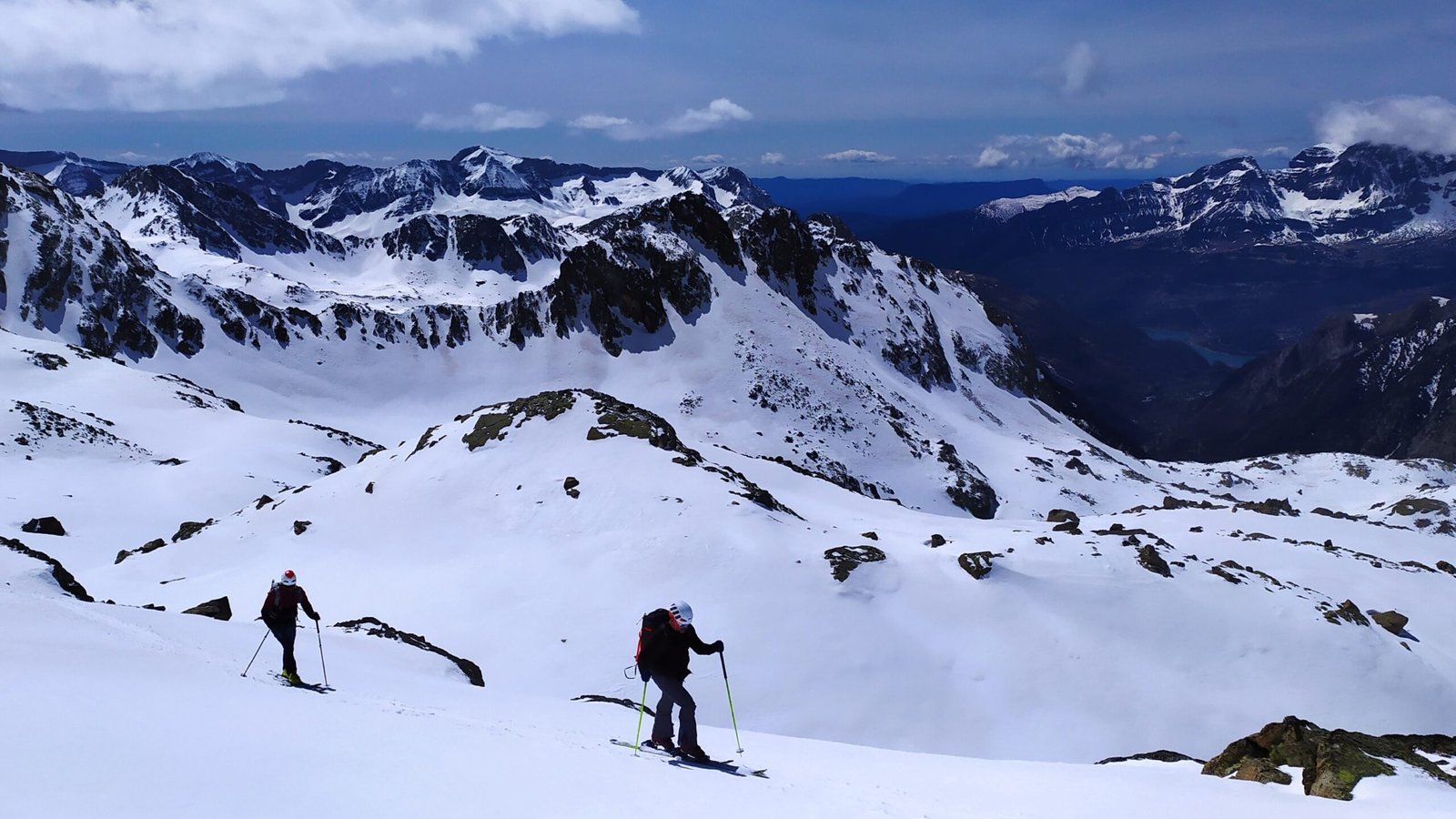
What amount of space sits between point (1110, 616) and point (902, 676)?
11.3 metres

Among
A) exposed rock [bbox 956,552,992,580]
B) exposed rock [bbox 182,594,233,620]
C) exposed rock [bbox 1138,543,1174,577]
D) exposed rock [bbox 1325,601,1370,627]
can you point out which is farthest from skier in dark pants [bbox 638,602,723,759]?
exposed rock [bbox 1325,601,1370,627]

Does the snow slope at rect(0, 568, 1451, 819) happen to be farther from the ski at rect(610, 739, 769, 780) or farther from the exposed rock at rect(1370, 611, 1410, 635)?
the exposed rock at rect(1370, 611, 1410, 635)

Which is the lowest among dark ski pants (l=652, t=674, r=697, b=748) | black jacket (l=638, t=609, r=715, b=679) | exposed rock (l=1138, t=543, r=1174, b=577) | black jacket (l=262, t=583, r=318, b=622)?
exposed rock (l=1138, t=543, r=1174, b=577)

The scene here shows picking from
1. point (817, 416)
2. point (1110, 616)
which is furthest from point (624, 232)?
point (1110, 616)

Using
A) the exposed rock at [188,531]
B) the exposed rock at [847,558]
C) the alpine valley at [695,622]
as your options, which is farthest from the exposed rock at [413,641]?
the exposed rock at [188,531]

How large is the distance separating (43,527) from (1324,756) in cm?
6046

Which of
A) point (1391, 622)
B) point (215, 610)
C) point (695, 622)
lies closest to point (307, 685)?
point (215, 610)

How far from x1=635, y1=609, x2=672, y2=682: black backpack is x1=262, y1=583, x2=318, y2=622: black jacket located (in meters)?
7.34

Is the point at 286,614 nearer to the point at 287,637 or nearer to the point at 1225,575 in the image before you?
the point at 287,637

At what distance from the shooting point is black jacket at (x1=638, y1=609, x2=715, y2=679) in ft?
42.0

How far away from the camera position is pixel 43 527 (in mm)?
46719

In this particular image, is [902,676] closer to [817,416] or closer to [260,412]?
Result: [817,416]

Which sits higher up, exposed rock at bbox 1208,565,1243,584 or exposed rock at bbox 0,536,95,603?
exposed rock at bbox 0,536,95,603

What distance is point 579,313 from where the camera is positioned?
12556 centimetres
